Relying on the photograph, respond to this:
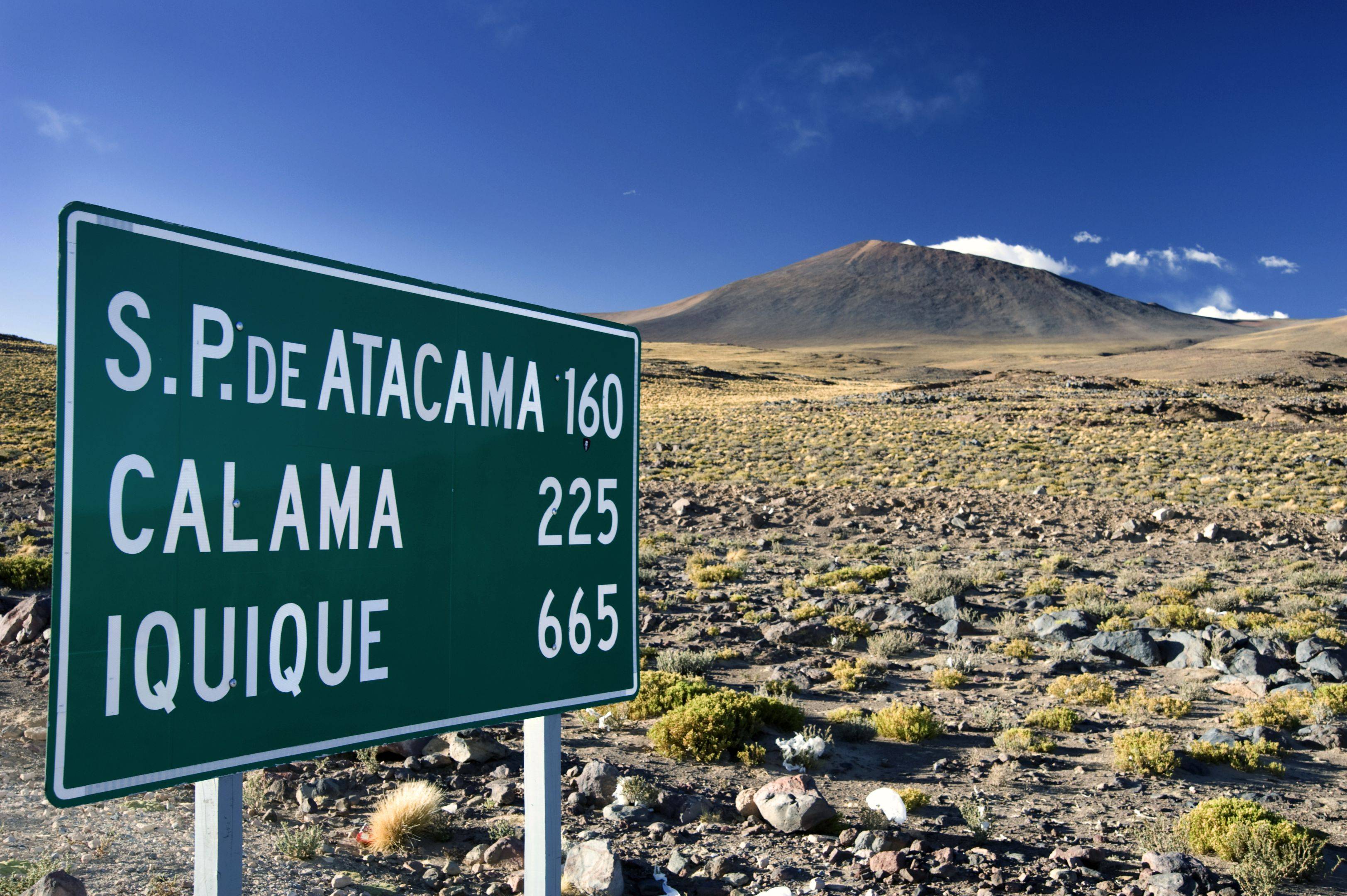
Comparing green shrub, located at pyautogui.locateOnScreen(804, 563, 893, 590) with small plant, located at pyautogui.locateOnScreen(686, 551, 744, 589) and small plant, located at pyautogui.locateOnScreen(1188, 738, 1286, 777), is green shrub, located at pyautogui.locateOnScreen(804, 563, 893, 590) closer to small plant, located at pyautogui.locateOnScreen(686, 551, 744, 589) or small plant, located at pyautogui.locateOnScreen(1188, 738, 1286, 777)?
small plant, located at pyautogui.locateOnScreen(686, 551, 744, 589)

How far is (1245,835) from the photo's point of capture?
5035 millimetres

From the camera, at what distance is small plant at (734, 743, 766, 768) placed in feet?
21.5

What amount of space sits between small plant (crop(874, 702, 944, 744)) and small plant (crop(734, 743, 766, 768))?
128 cm

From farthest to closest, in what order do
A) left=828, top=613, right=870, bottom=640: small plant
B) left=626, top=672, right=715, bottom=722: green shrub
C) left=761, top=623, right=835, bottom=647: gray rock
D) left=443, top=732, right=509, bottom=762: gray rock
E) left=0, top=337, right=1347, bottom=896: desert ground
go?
left=828, top=613, right=870, bottom=640: small plant → left=761, top=623, right=835, bottom=647: gray rock → left=626, top=672, right=715, bottom=722: green shrub → left=443, top=732, right=509, bottom=762: gray rock → left=0, top=337, right=1347, bottom=896: desert ground

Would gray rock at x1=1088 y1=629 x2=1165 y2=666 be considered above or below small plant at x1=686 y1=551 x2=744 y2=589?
below

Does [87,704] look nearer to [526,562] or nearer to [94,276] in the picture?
[94,276]

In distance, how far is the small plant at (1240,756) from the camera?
6.65 m

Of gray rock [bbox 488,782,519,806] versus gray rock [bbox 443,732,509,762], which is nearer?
gray rock [bbox 488,782,519,806]

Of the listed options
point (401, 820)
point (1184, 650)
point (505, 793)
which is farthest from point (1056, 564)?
point (401, 820)

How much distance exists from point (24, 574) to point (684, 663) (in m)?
8.81

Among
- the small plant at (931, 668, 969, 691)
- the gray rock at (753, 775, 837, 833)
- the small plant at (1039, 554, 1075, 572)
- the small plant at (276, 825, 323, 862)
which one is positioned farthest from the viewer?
the small plant at (1039, 554, 1075, 572)

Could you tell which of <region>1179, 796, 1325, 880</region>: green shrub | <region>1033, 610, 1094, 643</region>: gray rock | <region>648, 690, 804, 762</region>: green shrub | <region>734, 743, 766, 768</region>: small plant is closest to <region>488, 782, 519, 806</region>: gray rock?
<region>648, 690, 804, 762</region>: green shrub

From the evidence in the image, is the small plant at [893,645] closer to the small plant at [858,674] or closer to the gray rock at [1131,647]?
the small plant at [858,674]

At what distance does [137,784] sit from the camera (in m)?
1.76
